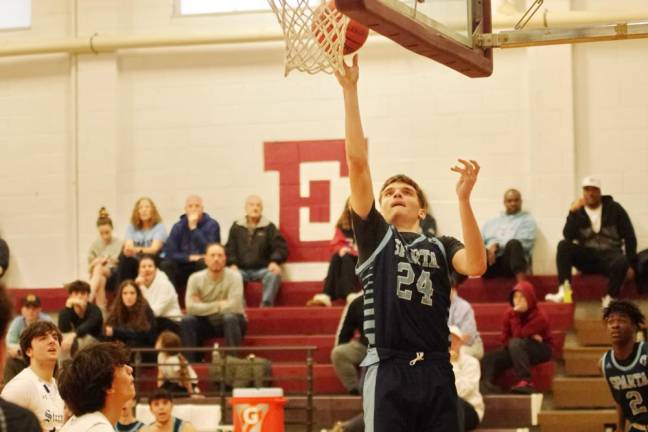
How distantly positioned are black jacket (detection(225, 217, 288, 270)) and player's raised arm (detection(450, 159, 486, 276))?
8756 millimetres

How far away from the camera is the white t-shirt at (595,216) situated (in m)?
12.6

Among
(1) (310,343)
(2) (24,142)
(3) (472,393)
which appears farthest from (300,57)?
(2) (24,142)

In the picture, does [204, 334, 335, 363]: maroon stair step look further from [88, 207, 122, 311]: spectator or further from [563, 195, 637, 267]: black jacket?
[563, 195, 637, 267]: black jacket

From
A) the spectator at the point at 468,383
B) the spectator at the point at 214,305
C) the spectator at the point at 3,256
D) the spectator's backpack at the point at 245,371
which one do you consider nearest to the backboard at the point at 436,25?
the spectator at the point at 468,383

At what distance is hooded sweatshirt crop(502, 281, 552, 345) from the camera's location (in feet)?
36.1

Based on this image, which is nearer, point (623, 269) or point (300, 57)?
point (300, 57)

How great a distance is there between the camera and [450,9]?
589 centimetres

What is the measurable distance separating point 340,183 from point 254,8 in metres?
2.56

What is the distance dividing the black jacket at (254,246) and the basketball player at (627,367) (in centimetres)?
599

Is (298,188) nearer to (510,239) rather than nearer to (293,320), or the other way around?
(293,320)

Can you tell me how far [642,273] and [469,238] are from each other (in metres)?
8.07

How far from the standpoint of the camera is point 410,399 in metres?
4.77

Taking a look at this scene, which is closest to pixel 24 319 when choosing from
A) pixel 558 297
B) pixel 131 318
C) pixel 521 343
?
pixel 131 318

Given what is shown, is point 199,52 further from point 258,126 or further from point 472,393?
point 472,393
